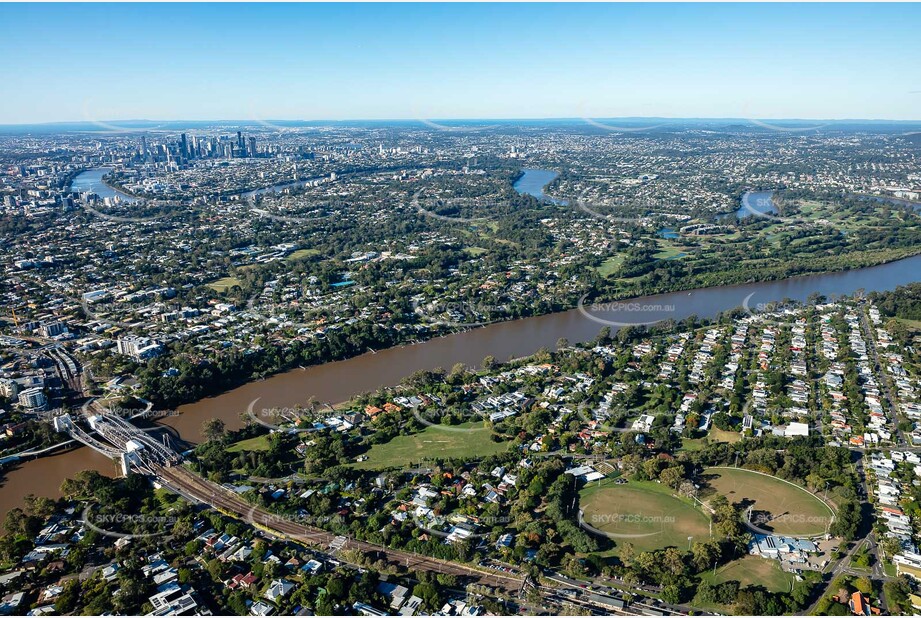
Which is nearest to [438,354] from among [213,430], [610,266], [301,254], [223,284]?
[213,430]

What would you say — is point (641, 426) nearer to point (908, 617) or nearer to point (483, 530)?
point (483, 530)

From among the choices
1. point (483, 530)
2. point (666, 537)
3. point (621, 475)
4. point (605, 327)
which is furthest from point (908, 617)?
point (605, 327)

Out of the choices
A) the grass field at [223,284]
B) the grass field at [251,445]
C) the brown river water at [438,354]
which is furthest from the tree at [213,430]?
the grass field at [223,284]

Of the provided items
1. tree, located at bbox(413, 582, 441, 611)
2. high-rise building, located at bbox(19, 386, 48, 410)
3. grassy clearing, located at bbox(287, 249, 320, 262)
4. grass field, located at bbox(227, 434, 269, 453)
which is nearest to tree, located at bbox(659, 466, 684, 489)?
tree, located at bbox(413, 582, 441, 611)

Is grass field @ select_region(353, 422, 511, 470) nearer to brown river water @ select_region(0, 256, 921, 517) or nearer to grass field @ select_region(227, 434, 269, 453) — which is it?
grass field @ select_region(227, 434, 269, 453)

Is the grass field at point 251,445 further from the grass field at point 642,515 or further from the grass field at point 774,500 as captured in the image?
the grass field at point 774,500

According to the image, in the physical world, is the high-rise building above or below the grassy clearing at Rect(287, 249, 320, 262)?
below

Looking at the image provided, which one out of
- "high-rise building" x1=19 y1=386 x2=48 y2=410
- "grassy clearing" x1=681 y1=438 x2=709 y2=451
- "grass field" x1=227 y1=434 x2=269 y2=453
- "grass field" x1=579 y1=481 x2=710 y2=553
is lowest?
"grass field" x1=579 y1=481 x2=710 y2=553
